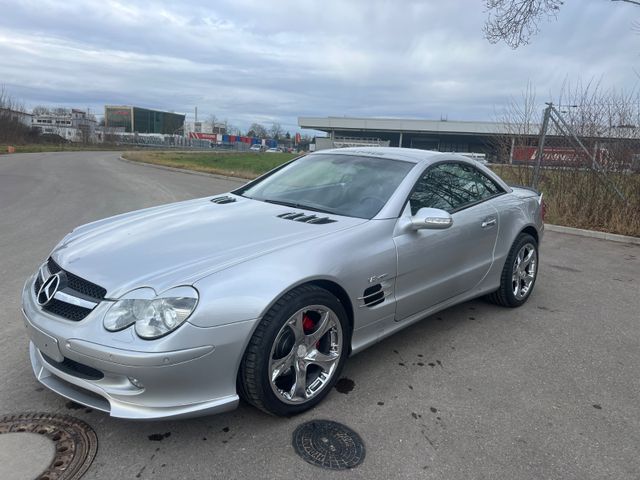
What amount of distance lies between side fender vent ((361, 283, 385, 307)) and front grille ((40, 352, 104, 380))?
154cm

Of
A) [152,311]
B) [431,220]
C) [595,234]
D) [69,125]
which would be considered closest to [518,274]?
[431,220]

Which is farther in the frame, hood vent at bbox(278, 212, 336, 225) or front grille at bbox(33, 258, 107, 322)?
hood vent at bbox(278, 212, 336, 225)

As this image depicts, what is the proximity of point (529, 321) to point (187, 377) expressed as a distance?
3285 millimetres

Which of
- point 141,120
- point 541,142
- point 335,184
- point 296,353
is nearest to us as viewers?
point 296,353

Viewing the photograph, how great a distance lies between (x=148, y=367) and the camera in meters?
2.26

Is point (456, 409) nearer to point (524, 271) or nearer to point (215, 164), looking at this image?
point (524, 271)

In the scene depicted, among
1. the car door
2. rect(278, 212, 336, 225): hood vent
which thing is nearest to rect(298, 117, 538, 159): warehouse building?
the car door

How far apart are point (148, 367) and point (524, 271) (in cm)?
381

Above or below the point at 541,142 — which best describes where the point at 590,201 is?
below

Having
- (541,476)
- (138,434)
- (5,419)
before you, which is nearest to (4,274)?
(5,419)

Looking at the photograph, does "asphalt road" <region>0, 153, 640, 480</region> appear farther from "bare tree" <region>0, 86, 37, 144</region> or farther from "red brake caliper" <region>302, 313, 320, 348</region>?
"bare tree" <region>0, 86, 37, 144</region>

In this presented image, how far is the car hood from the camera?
253 cm

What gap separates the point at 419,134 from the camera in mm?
66375

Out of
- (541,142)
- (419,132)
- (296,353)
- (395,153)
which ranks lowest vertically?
(296,353)
